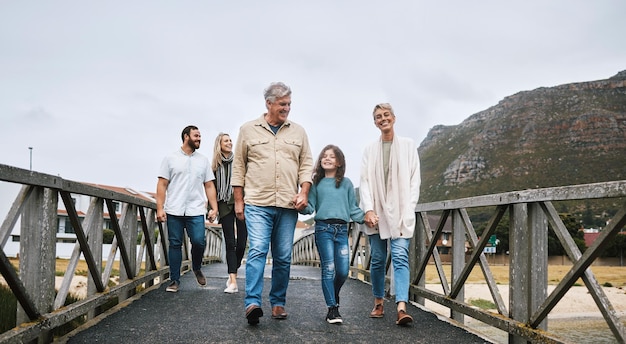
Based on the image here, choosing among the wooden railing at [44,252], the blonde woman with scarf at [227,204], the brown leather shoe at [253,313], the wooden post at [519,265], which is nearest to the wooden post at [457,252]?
the wooden post at [519,265]

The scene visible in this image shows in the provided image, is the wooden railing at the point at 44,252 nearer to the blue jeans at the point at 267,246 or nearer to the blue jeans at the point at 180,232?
the blue jeans at the point at 267,246

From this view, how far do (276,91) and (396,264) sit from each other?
161 centimetres

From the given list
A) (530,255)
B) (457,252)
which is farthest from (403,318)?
(530,255)

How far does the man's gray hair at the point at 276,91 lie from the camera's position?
459cm

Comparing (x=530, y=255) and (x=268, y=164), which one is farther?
(x=268, y=164)

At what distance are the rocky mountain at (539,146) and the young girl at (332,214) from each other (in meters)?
108

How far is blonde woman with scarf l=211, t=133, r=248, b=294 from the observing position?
664 cm

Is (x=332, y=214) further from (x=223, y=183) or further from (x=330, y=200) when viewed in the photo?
(x=223, y=183)

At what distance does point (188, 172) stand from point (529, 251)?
12.0 feet

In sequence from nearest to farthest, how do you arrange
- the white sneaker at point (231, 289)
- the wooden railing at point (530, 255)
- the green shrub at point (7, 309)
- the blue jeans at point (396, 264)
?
the wooden railing at point (530, 255) → the green shrub at point (7, 309) → the blue jeans at point (396, 264) → the white sneaker at point (231, 289)

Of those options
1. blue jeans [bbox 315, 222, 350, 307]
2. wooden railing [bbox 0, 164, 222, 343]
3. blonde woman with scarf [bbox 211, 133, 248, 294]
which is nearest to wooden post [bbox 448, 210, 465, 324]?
blue jeans [bbox 315, 222, 350, 307]

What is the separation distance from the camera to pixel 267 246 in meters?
4.64

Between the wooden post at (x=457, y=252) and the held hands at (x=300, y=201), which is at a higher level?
the held hands at (x=300, y=201)

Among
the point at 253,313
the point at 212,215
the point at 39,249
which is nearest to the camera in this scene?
the point at 39,249
